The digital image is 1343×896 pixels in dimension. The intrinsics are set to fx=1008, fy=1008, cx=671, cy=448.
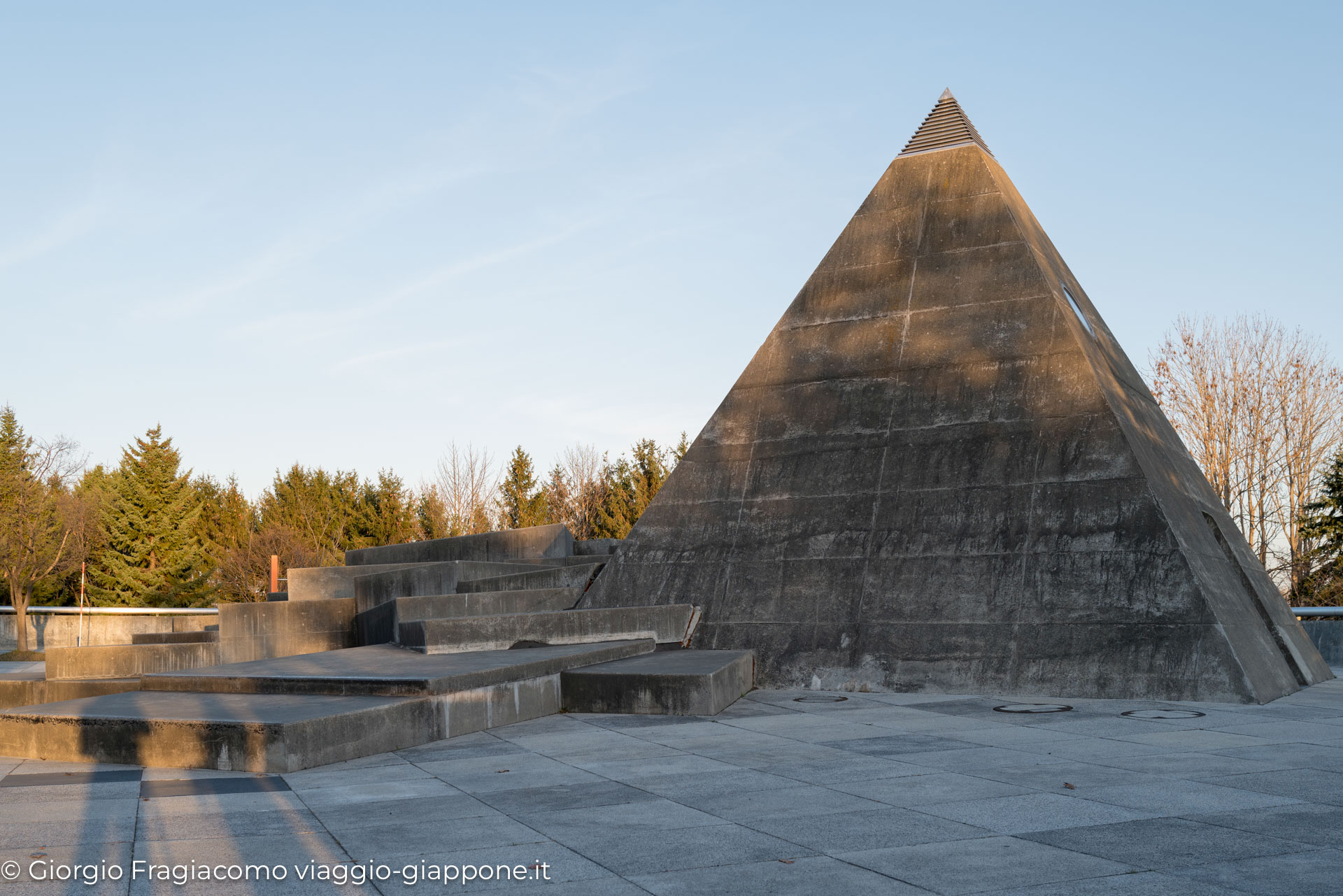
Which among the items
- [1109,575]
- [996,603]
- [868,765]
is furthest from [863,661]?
[868,765]

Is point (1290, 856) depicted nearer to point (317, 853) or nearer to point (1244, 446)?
point (317, 853)

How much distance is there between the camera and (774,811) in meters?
5.79

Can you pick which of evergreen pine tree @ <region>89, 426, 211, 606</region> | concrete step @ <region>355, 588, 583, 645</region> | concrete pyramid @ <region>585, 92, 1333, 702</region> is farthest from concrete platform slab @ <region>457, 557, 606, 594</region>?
evergreen pine tree @ <region>89, 426, 211, 606</region>

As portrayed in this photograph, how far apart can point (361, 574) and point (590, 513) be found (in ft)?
124

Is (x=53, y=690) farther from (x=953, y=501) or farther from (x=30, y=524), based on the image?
(x=30, y=524)

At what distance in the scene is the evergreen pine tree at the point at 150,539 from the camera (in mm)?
49938

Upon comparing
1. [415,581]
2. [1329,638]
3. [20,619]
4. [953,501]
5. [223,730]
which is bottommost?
[20,619]

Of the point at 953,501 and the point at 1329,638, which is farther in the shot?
the point at 1329,638

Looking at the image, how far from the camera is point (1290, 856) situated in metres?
4.53

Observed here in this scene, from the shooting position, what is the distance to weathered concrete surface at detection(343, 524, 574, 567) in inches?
817

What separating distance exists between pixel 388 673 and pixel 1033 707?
6362mm

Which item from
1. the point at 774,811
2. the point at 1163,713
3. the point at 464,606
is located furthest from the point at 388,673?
the point at 1163,713

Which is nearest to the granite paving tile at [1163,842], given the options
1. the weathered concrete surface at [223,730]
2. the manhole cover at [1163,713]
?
the manhole cover at [1163,713]

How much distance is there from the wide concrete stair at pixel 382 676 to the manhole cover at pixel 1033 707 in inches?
111
